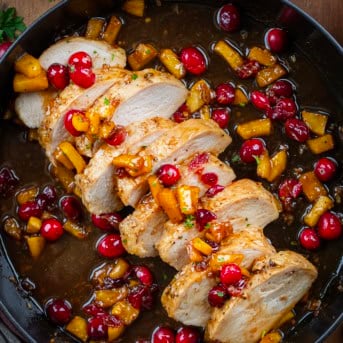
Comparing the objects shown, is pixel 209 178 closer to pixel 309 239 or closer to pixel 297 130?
pixel 297 130

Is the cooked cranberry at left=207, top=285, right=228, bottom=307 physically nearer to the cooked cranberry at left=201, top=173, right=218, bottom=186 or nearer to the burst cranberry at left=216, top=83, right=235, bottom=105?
the cooked cranberry at left=201, top=173, right=218, bottom=186

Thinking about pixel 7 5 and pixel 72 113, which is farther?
pixel 7 5

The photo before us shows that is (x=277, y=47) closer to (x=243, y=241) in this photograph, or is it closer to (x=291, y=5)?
(x=291, y=5)

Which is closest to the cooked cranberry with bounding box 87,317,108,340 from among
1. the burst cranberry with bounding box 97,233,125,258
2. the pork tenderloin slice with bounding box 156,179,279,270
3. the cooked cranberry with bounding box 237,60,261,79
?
the burst cranberry with bounding box 97,233,125,258

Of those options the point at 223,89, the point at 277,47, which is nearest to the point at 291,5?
the point at 277,47

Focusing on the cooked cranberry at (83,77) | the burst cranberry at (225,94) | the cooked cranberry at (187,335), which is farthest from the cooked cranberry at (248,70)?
the cooked cranberry at (187,335)

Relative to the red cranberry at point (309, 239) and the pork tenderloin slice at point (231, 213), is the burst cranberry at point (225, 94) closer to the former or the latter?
the pork tenderloin slice at point (231, 213)
